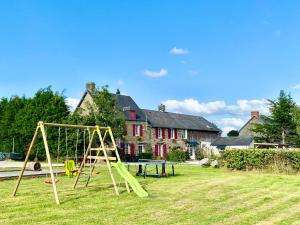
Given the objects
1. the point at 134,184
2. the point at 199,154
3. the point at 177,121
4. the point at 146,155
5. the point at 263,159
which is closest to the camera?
the point at 134,184

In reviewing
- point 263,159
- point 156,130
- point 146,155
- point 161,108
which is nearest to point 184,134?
point 161,108

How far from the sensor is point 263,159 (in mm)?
23500

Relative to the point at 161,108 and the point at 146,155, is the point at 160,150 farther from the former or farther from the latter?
the point at 161,108

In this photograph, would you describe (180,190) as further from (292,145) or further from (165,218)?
(292,145)

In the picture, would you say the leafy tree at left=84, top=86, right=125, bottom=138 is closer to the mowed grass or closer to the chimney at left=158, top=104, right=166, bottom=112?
the chimney at left=158, top=104, right=166, bottom=112

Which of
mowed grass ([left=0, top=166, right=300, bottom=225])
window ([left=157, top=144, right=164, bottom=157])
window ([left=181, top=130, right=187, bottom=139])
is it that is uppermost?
window ([left=181, top=130, right=187, bottom=139])

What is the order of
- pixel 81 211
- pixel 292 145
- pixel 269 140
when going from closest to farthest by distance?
pixel 81 211 → pixel 292 145 → pixel 269 140

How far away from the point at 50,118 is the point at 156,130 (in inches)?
599

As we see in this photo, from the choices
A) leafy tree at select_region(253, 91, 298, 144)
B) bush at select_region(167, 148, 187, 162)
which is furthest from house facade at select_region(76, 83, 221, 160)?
leafy tree at select_region(253, 91, 298, 144)

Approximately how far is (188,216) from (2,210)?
440 cm

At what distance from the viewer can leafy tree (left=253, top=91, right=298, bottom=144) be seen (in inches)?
1666

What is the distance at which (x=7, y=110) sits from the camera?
43344 millimetres

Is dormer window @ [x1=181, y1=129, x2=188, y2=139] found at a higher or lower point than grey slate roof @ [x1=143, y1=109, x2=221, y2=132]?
lower

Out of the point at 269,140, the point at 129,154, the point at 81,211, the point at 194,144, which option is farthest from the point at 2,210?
the point at 194,144
